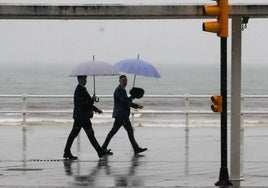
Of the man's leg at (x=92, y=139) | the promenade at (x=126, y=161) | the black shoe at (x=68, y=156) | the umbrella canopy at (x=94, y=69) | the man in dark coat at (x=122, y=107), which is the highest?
the umbrella canopy at (x=94, y=69)

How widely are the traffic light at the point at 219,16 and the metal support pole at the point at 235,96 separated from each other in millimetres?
830

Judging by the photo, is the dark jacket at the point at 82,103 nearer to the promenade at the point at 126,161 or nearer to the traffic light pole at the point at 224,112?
the promenade at the point at 126,161

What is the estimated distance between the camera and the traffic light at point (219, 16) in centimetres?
1345

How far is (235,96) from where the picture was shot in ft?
47.8

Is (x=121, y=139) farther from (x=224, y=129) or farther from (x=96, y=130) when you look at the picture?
(x=224, y=129)

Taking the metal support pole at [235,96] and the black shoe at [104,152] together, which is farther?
the black shoe at [104,152]

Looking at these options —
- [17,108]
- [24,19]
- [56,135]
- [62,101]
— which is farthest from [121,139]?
[62,101]

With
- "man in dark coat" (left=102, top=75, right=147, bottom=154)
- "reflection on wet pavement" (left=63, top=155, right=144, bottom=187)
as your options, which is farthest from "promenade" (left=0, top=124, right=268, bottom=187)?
"man in dark coat" (left=102, top=75, right=147, bottom=154)

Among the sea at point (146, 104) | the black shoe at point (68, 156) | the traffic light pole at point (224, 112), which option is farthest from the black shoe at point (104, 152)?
the sea at point (146, 104)

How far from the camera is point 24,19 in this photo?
47.9 feet

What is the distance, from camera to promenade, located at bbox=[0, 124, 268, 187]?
14.7 m

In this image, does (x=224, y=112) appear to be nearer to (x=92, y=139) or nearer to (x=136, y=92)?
(x=92, y=139)

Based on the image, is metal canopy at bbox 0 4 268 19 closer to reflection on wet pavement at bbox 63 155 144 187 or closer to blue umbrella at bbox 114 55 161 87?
reflection on wet pavement at bbox 63 155 144 187

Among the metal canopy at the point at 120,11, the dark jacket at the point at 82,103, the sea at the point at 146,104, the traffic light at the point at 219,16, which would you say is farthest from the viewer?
the sea at the point at 146,104
